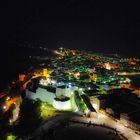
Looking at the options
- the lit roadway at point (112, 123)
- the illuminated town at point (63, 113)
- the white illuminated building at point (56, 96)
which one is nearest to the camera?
the lit roadway at point (112, 123)

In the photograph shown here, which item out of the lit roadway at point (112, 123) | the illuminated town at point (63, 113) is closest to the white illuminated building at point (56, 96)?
the illuminated town at point (63, 113)

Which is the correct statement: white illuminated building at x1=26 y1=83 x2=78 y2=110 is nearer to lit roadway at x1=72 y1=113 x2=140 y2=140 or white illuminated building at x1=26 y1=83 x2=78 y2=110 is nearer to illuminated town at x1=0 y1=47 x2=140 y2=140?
illuminated town at x1=0 y1=47 x2=140 y2=140

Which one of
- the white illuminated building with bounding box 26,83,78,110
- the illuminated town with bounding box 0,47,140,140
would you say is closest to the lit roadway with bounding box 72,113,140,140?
the illuminated town with bounding box 0,47,140,140

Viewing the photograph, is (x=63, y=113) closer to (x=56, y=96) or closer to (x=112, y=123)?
(x=56, y=96)

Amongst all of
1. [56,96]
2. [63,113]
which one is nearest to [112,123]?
[63,113]

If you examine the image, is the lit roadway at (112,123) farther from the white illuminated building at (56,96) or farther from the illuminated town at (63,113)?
the white illuminated building at (56,96)

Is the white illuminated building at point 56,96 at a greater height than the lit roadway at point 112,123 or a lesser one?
greater

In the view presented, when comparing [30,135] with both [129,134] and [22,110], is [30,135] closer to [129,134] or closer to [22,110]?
[22,110]

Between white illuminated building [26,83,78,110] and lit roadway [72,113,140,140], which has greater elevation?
white illuminated building [26,83,78,110]

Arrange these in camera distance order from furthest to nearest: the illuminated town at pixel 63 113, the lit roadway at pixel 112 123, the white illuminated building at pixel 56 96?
the white illuminated building at pixel 56 96, the illuminated town at pixel 63 113, the lit roadway at pixel 112 123
